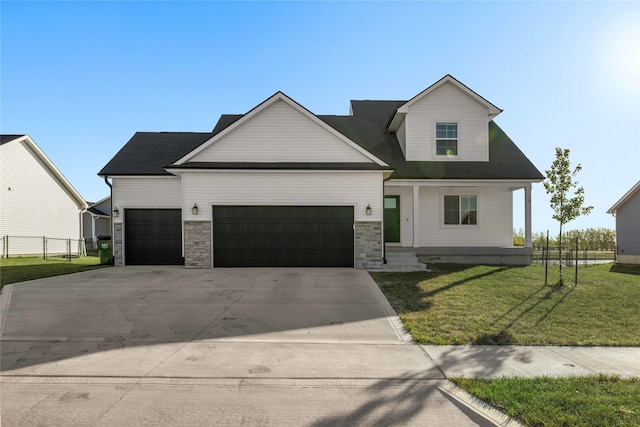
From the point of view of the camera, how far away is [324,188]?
12805 millimetres

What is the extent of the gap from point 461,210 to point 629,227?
14273mm

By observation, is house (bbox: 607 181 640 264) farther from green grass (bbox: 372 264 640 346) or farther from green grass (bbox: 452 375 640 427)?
green grass (bbox: 452 375 640 427)

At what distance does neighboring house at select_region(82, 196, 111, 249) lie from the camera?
106 ft

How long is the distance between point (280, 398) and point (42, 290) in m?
8.97

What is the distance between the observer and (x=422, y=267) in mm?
12641

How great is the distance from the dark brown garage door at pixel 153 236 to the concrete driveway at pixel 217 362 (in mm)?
5686

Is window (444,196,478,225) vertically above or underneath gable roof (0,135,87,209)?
underneath

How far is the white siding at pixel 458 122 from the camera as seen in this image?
15453mm

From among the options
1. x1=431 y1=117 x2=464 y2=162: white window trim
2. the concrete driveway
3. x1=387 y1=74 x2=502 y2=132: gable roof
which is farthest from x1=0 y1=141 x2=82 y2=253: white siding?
x1=431 y1=117 x2=464 y2=162: white window trim

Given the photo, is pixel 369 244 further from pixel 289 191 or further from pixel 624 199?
pixel 624 199

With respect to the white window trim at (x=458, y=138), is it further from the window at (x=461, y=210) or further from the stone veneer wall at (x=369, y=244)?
the stone veneer wall at (x=369, y=244)

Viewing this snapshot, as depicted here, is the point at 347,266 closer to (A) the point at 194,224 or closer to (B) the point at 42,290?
(A) the point at 194,224

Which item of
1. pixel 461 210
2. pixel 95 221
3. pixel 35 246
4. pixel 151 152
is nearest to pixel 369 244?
pixel 461 210

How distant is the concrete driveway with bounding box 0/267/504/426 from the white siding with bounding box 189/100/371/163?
6.07m
